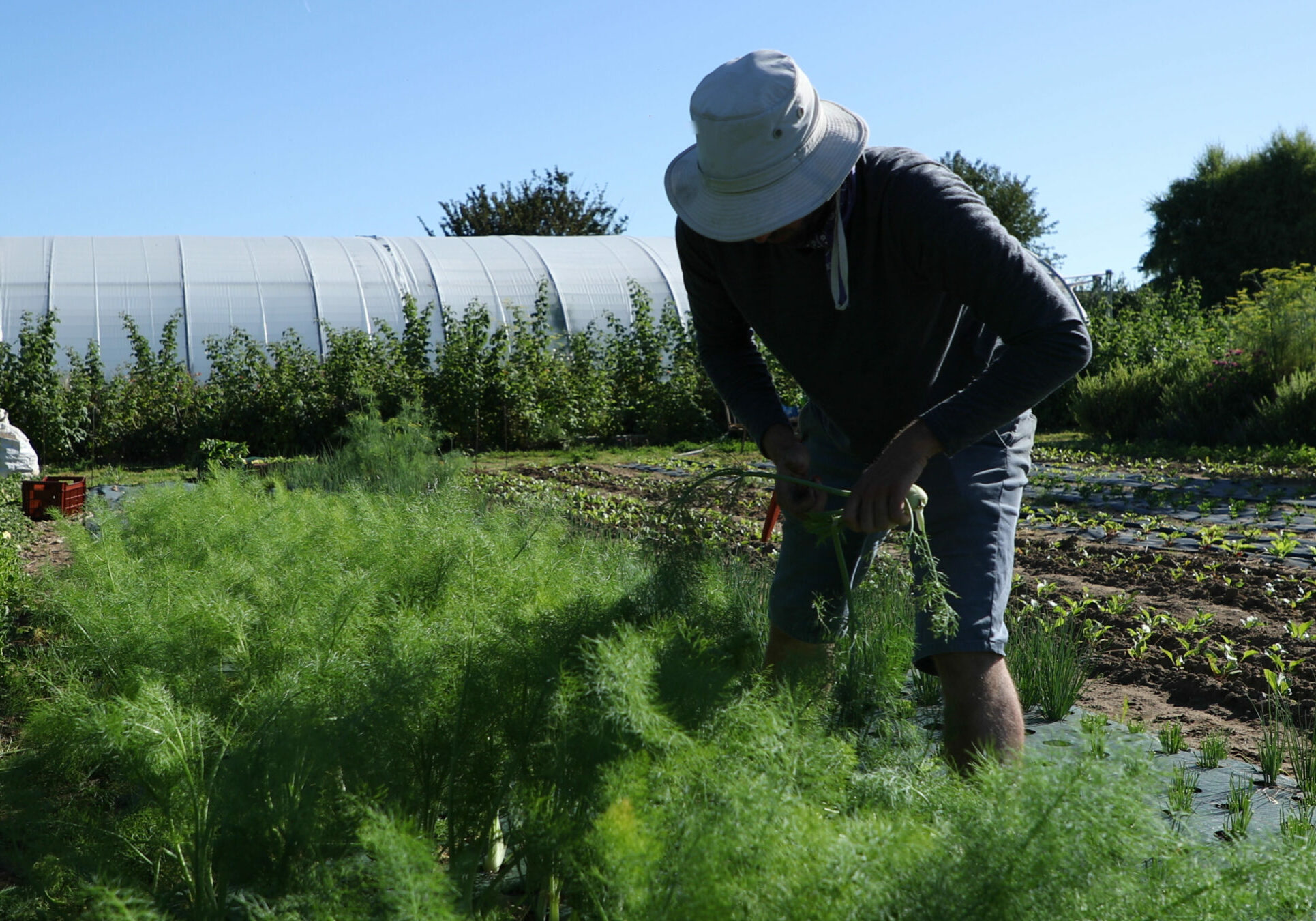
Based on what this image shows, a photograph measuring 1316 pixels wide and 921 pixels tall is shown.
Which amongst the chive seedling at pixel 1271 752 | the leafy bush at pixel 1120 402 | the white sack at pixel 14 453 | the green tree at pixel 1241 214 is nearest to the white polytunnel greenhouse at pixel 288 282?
the white sack at pixel 14 453

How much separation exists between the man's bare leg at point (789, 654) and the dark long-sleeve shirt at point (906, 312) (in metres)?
0.43

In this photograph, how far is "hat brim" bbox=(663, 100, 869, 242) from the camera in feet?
6.26

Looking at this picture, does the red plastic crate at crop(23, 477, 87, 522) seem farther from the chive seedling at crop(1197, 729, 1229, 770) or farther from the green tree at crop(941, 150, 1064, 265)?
the green tree at crop(941, 150, 1064, 265)

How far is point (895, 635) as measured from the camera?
7.69 feet

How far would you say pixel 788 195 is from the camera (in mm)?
1914

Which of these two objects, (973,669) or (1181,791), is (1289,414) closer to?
(1181,791)

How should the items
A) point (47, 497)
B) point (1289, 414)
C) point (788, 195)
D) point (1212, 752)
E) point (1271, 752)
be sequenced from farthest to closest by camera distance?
point (1289, 414) → point (47, 497) → point (1212, 752) → point (1271, 752) → point (788, 195)

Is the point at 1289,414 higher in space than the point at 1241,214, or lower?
lower

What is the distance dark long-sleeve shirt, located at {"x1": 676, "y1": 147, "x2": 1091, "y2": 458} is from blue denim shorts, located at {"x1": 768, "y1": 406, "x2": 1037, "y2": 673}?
0.43ft

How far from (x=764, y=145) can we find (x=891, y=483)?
2.21ft

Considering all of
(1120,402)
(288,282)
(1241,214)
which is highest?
(1241,214)

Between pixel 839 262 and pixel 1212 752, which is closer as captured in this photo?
pixel 839 262

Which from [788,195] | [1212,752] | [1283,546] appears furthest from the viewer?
[1283,546]

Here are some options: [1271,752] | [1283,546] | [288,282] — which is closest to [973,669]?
[1271,752]
